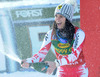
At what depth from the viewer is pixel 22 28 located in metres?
4.62

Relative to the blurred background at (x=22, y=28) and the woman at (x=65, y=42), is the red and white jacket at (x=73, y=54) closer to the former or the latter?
the woman at (x=65, y=42)

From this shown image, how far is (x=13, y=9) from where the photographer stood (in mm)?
4492

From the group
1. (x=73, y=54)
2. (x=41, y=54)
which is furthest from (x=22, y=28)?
(x=73, y=54)

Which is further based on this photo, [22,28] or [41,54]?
[22,28]

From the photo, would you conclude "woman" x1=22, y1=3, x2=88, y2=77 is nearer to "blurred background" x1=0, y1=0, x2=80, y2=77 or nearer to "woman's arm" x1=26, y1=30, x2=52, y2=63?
"woman's arm" x1=26, y1=30, x2=52, y2=63

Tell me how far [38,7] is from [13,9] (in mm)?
662

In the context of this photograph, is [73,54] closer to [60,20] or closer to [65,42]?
[65,42]

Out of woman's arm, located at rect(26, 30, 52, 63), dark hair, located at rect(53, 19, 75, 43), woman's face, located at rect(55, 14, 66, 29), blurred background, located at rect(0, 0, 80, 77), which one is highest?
woman's face, located at rect(55, 14, 66, 29)

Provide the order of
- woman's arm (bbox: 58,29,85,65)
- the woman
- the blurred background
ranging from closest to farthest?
1. woman's arm (bbox: 58,29,85,65)
2. the woman
3. the blurred background

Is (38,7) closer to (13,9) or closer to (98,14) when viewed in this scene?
(13,9)

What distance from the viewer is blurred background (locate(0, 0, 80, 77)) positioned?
4430 millimetres

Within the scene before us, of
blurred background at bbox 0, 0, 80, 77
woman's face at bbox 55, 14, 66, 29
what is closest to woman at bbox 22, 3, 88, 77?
woman's face at bbox 55, 14, 66, 29

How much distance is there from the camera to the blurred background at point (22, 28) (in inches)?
174

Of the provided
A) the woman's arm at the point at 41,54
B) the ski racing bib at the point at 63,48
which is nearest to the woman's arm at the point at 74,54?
the ski racing bib at the point at 63,48
